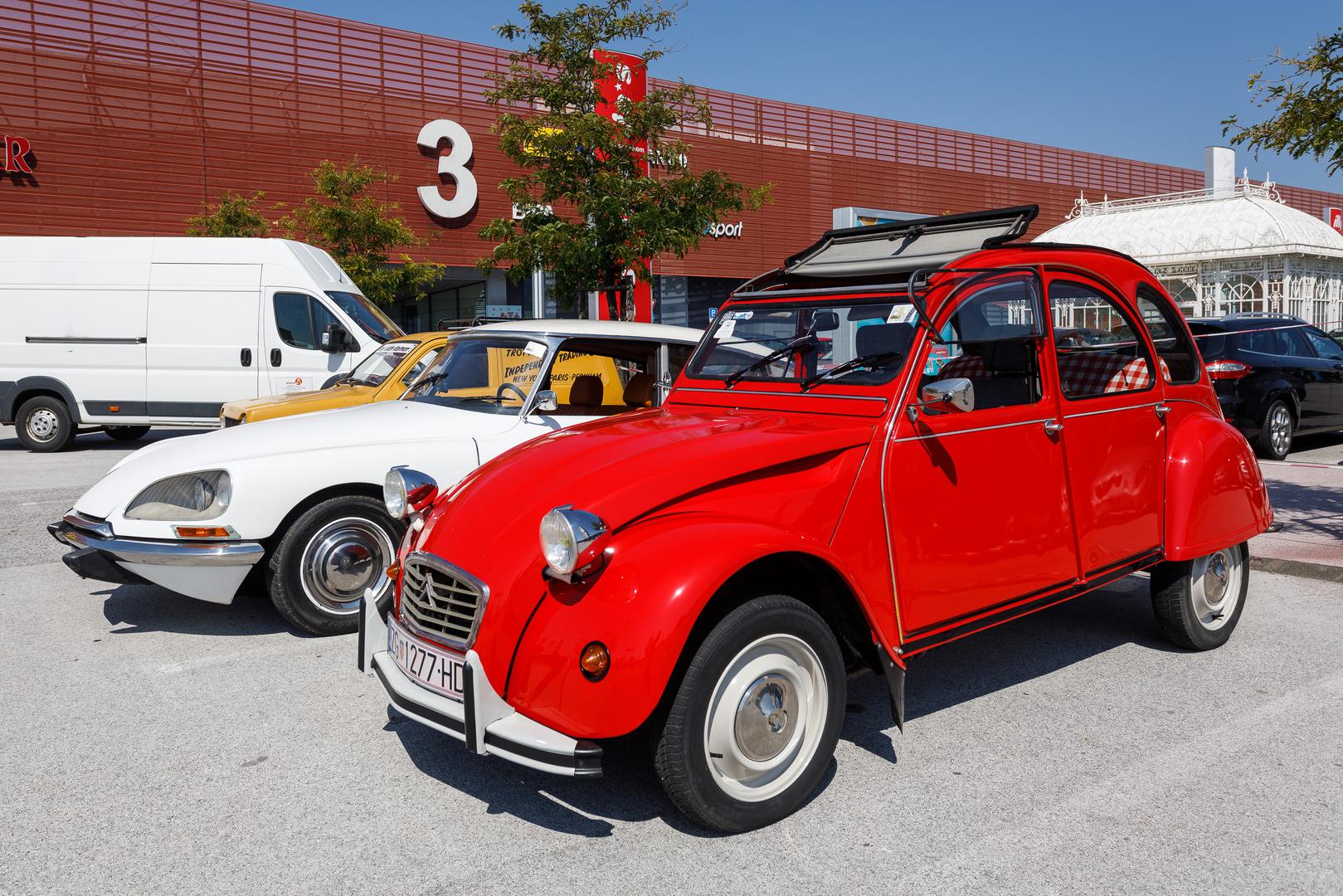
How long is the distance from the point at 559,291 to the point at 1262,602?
29.6 feet

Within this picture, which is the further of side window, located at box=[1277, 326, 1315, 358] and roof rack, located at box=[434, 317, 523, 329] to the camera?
side window, located at box=[1277, 326, 1315, 358]

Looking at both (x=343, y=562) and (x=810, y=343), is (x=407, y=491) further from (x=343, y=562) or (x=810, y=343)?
(x=810, y=343)

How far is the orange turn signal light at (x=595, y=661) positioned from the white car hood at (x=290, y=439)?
2.96 meters

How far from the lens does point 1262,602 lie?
19.6 ft

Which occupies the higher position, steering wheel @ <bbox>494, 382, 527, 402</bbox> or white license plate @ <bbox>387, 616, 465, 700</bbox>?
steering wheel @ <bbox>494, 382, 527, 402</bbox>

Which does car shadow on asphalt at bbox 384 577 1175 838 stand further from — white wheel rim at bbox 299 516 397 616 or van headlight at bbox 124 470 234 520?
van headlight at bbox 124 470 234 520

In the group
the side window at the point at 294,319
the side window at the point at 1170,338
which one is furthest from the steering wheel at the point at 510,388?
the side window at the point at 294,319

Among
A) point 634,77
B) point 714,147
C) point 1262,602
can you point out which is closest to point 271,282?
point 634,77


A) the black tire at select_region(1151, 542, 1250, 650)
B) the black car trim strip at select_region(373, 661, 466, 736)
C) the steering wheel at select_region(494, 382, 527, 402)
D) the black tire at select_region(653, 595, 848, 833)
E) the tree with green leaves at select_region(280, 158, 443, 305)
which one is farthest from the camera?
the tree with green leaves at select_region(280, 158, 443, 305)

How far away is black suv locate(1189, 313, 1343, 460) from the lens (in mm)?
11820

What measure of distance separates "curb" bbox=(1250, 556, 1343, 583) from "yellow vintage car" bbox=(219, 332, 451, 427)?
19.9 ft

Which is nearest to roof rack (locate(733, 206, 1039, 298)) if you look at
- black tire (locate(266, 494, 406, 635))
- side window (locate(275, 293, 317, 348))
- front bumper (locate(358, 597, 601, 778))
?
front bumper (locate(358, 597, 601, 778))

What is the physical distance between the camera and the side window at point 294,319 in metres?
13.5

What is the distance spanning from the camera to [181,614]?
5984 millimetres
